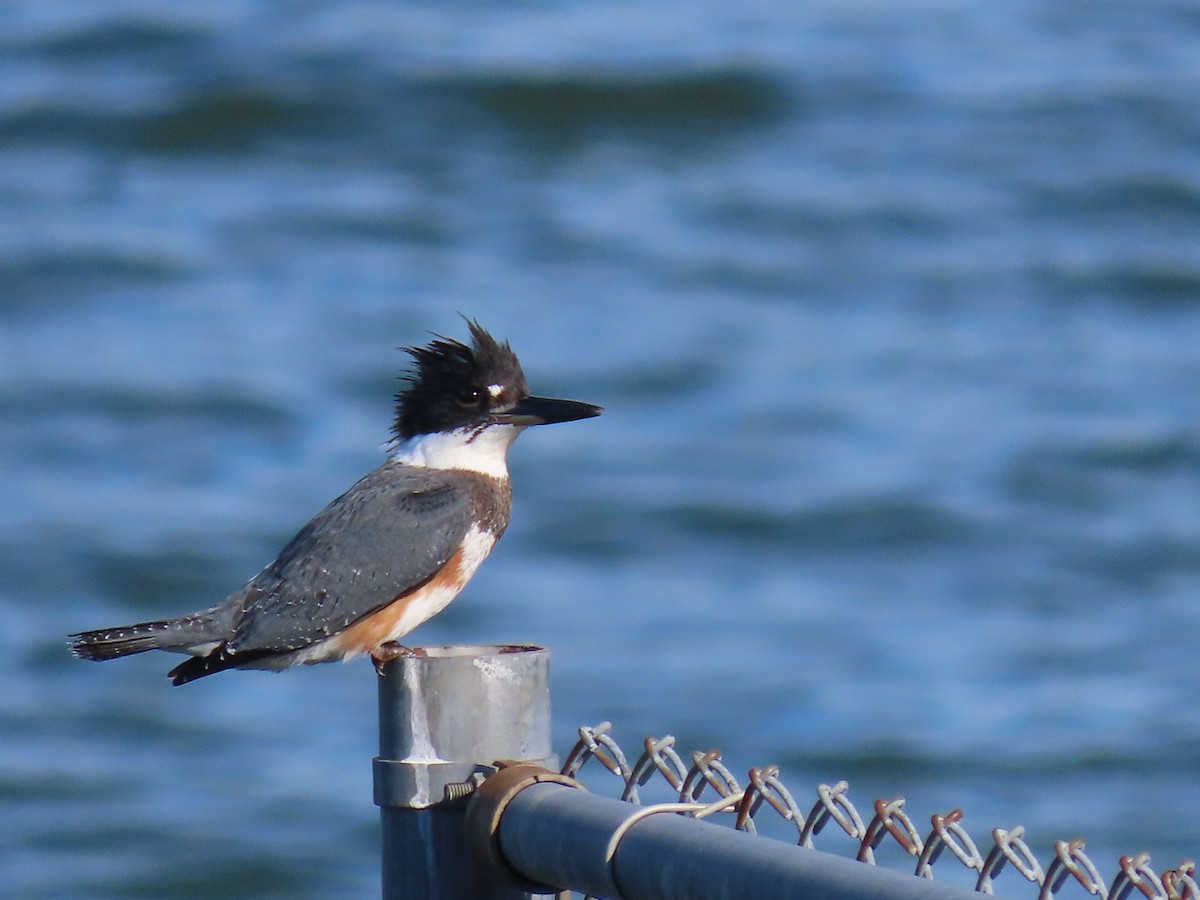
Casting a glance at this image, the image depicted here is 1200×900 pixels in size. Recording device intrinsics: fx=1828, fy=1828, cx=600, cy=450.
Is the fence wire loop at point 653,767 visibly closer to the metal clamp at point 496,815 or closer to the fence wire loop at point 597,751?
the fence wire loop at point 597,751

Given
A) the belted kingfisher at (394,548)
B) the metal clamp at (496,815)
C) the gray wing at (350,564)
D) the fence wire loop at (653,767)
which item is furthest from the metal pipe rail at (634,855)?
the gray wing at (350,564)

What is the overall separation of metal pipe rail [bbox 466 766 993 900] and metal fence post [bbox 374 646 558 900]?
0.06 metres

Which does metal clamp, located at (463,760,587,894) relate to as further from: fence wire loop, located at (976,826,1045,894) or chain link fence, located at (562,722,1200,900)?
fence wire loop, located at (976,826,1045,894)

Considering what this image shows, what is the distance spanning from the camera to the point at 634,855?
1.86m

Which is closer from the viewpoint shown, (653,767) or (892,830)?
(892,830)

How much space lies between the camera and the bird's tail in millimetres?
3299

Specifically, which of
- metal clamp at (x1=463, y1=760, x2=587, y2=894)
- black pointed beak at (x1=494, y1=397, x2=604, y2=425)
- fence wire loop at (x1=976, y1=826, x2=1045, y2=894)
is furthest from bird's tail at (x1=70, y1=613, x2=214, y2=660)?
fence wire loop at (x1=976, y1=826, x2=1045, y2=894)

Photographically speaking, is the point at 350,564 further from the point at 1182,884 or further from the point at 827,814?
the point at 1182,884

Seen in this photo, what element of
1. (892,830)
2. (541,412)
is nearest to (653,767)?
(892,830)

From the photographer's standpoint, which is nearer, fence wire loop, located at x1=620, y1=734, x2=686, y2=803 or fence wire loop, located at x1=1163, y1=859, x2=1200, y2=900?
fence wire loop, located at x1=1163, y1=859, x2=1200, y2=900

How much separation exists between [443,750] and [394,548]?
141cm

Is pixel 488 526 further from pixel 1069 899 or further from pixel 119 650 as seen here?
pixel 1069 899

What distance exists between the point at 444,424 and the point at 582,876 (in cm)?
202

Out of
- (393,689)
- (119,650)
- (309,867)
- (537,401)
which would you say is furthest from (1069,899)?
(393,689)
